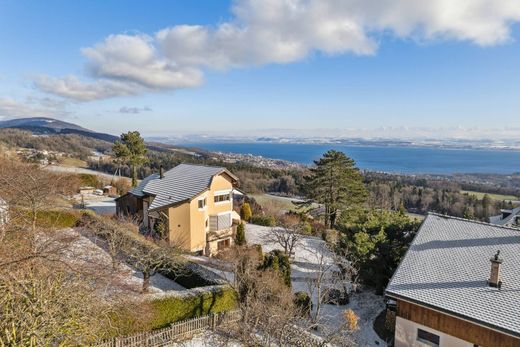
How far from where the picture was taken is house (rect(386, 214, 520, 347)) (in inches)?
460

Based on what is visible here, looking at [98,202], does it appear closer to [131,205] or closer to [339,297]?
[131,205]

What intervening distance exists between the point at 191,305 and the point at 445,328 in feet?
35.5

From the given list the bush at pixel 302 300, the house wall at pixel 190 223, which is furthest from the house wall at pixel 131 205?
the bush at pixel 302 300

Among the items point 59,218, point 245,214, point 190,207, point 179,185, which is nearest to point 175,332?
point 190,207

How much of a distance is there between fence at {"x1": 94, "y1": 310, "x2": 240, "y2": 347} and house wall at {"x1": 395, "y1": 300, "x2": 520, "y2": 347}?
755 cm

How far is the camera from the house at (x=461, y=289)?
11.7 meters

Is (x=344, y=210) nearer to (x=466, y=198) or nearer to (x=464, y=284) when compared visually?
(x=464, y=284)

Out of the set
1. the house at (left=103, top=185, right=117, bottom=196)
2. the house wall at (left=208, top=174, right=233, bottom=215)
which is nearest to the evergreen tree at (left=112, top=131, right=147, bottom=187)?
the house at (left=103, top=185, right=117, bottom=196)

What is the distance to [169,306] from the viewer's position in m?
14.5

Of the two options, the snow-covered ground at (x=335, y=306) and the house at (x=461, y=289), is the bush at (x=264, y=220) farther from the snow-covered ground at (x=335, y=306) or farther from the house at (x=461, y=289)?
the house at (x=461, y=289)

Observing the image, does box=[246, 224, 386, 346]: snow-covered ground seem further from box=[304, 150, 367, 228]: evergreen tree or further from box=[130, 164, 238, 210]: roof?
box=[304, 150, 367, 228]: evergreen tree

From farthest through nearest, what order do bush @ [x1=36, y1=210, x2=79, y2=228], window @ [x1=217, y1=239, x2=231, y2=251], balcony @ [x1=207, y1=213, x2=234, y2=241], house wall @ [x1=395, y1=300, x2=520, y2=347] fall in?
1. window @ [x1=217, y1=239, x2=231, y2=251]
2. balcony @ [x1=207, y1=213, x2=234, y2=241]
3. bush @ [x1=36, y1=210, x2=79, y2=228]
4. house wall @ [x1=395, y1=300, x2=520, y2=347]

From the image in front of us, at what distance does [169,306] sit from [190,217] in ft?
34.2

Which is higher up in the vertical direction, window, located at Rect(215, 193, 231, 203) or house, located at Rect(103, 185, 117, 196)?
window, located at Rect(215, 193, 231, 203)
